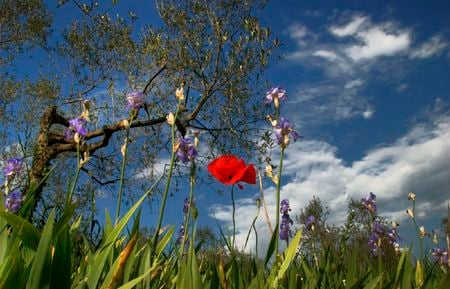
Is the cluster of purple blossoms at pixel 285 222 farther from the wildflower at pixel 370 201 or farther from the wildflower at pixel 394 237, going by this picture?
the wildflower at pixel 394 237

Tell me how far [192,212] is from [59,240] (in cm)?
158

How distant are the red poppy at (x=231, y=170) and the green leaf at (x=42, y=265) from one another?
185cm

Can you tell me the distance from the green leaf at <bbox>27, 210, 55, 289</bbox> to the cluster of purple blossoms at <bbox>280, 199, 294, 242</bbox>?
3478 millimetres

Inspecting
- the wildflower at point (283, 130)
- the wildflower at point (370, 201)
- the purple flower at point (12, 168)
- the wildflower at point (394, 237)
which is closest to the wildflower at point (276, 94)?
the wildflower at point (283, 130)

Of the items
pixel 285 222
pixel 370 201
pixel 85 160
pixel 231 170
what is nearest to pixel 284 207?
pixel 285 222

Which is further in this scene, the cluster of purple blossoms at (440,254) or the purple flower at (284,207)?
the cluster of purple blossoms at (440,254)

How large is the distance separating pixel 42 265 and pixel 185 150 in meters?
2.10

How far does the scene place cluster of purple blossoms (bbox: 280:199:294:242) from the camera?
5.05 meters

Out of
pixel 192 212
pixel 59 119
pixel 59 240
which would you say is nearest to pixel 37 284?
pixel 59 240

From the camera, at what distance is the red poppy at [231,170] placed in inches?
138

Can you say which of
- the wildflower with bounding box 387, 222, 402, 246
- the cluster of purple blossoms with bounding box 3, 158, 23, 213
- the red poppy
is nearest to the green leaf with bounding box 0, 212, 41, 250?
the red poppy

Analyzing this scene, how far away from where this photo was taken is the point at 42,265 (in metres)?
1.70

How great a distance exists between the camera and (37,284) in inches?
66.9

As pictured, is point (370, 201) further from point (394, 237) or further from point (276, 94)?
point (276, 94)
